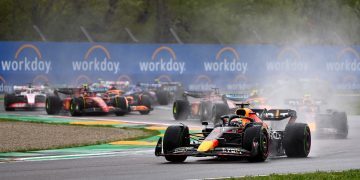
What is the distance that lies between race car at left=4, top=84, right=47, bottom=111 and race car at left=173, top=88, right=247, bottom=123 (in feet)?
24.7

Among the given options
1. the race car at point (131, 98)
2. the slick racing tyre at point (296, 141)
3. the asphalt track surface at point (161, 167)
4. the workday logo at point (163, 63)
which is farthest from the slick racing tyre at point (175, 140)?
the workday logo at point (163, 63)

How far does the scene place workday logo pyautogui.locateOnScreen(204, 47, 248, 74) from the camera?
172 ft

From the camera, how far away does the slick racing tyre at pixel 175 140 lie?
57.5 ft

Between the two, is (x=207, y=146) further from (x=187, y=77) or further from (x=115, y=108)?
(x=187, y=77)

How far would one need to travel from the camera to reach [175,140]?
17516 mm

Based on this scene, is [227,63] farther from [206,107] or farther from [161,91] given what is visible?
[206,107]

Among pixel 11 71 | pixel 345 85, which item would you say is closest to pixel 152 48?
pixel 11 71

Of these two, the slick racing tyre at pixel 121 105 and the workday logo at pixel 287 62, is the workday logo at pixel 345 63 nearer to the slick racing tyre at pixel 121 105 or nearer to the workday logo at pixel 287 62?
the workday logo at pixel 287 62

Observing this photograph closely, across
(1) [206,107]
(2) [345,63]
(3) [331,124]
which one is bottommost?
(3) [331,124]

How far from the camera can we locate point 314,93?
4084 centimetres

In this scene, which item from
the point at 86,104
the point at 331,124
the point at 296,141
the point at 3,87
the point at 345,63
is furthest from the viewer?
the point at 345,63

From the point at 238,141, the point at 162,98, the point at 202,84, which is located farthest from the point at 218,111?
the point at 202,84

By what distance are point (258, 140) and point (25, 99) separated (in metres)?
22.5

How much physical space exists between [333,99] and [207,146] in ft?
105
